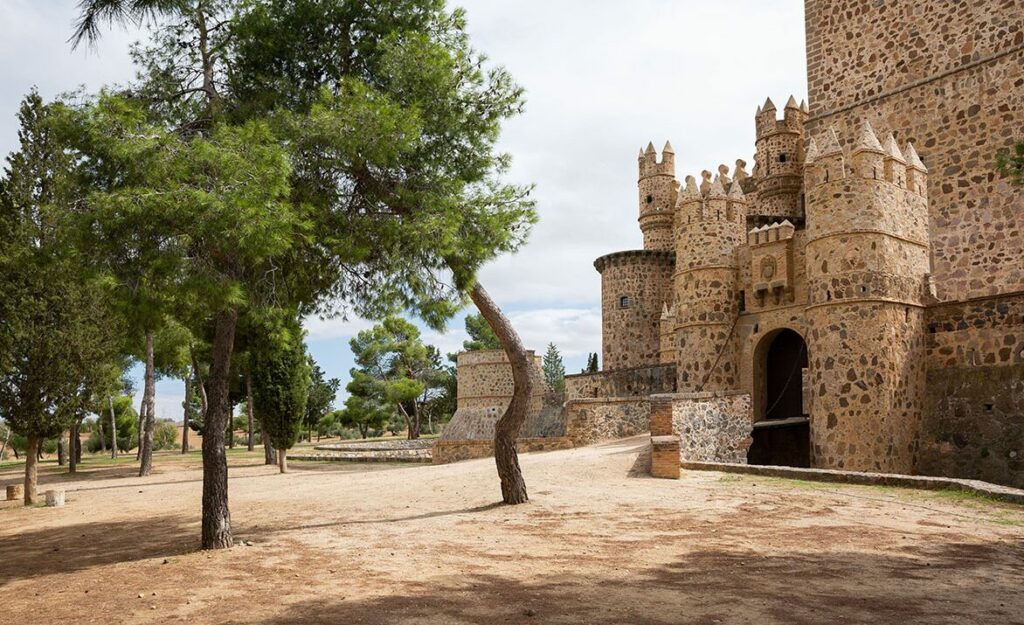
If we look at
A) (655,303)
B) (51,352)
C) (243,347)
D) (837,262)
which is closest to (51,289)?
(51,352)

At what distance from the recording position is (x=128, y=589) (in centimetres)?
730

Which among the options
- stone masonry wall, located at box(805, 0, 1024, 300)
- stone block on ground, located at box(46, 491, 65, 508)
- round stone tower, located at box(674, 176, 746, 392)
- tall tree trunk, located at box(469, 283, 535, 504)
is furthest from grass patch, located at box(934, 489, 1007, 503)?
stone block on ground, located at box(46, 491, 65, 508)

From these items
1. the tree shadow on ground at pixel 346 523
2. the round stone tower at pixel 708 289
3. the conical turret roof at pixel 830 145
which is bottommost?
the tree shadow on ground at pixel 346 523

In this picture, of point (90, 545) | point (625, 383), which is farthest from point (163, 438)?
point (90, 545)

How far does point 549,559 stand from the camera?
7.83 metres

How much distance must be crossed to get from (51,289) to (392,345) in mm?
36086

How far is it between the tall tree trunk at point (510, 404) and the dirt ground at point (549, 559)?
465mm

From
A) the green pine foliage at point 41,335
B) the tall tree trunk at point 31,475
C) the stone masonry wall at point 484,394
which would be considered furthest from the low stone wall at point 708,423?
the stone masonry wall at point 484,394

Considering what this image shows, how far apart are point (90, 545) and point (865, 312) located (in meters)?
14.5

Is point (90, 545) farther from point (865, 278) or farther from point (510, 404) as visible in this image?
point (865, 278)

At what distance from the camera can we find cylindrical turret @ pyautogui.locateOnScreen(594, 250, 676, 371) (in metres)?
32.1

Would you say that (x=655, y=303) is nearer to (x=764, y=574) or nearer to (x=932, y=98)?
(x=932, y=98)

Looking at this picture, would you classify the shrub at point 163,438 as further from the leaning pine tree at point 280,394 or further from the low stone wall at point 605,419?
the low stone wall at point 605,419

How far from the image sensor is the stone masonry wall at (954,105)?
2044 cm
